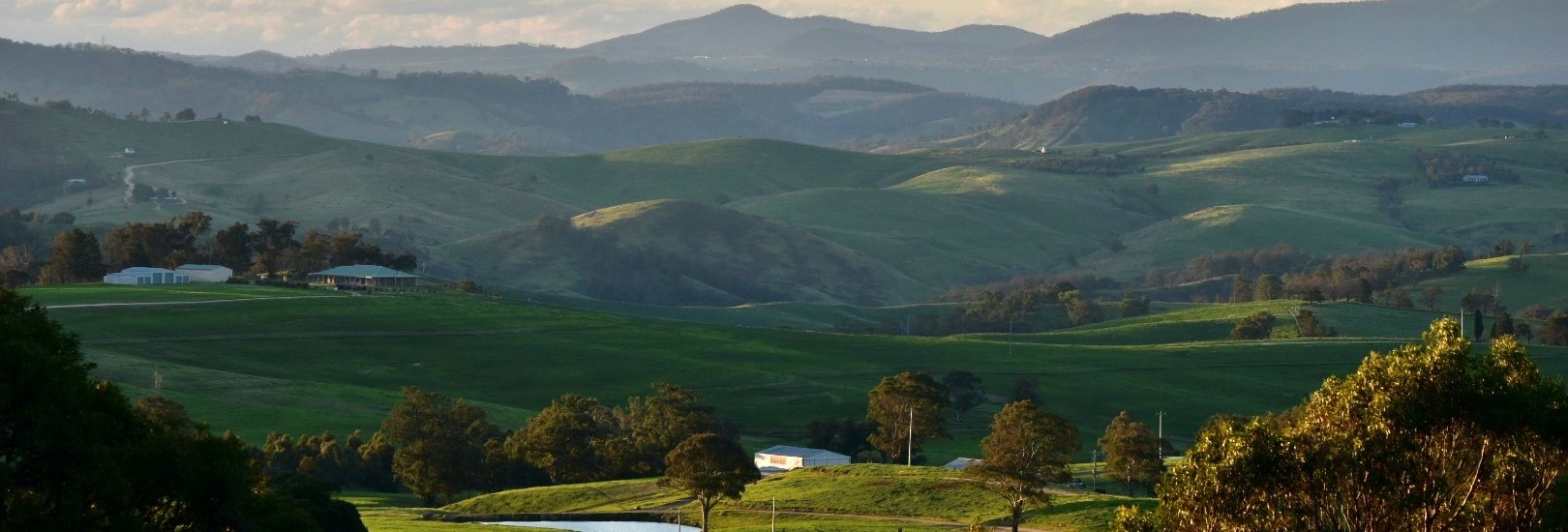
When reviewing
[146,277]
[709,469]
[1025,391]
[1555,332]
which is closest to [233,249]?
[146,277]

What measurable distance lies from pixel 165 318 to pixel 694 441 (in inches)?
2973

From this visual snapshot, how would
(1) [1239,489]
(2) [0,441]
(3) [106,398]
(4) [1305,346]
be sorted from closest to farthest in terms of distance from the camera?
(1) [1239,489], (2) [0,441], (3) [106,398], (4) [1305,346]

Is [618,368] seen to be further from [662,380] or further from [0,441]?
[0,441]

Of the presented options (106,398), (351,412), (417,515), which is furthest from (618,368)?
(106,398)

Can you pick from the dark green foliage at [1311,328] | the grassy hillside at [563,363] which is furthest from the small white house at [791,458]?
the dark green foliage at [1311,328]

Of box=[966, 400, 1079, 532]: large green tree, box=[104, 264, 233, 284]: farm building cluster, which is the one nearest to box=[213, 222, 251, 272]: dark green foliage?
box=[104, 264, 233, 284]: farm building cluster

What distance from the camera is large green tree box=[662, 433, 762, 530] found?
277 ft

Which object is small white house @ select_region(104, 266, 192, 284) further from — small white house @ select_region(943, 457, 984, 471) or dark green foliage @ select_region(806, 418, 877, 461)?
small white house @ select_region(943, 457, 984, 471)

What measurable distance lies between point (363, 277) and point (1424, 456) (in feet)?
517

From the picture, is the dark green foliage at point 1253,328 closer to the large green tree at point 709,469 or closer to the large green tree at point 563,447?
the large green tree at point 563,447

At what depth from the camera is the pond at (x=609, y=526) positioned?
8412cm

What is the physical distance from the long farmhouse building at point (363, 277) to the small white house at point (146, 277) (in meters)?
13.0

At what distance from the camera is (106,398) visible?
44.2 metres

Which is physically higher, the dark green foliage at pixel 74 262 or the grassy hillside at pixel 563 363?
the dark green foliage at pixel 74 262
